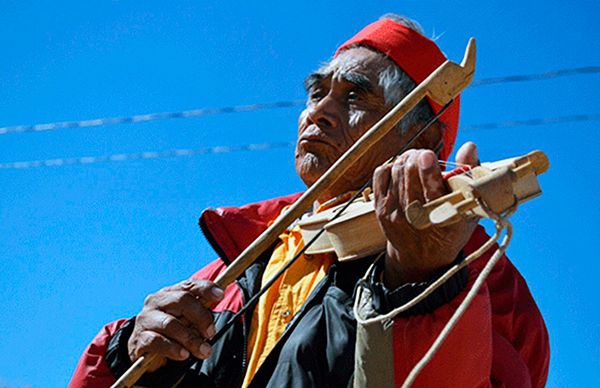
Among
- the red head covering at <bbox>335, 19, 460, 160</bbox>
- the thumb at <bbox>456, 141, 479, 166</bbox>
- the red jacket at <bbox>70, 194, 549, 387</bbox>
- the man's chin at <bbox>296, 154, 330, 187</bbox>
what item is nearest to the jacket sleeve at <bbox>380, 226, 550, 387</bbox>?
the red jacket at <bbox>70, 194, 549, 387</bbox>

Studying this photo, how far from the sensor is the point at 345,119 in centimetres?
268

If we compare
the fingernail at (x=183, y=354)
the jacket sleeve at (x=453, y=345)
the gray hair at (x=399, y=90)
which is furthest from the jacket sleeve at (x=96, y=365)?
the gray hair at (x=399, y=90)

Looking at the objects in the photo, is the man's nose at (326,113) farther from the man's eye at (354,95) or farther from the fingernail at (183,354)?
the fingernail at (183,354)

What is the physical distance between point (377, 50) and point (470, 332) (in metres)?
1.28

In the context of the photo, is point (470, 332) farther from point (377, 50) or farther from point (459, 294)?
point (377, 50)

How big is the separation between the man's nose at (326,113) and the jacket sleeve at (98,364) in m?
0.82

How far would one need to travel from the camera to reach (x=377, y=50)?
2.84m

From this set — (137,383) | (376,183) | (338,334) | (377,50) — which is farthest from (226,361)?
(377,50)

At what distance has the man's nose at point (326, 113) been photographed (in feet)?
8.79

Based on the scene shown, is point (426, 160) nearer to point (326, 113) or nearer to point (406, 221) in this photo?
point (406, 221)

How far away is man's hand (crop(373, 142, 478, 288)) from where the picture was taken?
1.59 m

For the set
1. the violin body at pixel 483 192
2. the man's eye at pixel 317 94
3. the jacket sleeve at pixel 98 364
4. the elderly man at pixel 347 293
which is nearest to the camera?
the violin body at pixel 483 192

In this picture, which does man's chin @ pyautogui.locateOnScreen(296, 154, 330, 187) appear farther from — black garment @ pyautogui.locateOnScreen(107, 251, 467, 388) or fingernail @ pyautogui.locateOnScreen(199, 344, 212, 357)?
fingernail @ pyautogui.locateOnScreen(199, 344, 212, 357)

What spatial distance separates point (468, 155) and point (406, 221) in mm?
172
